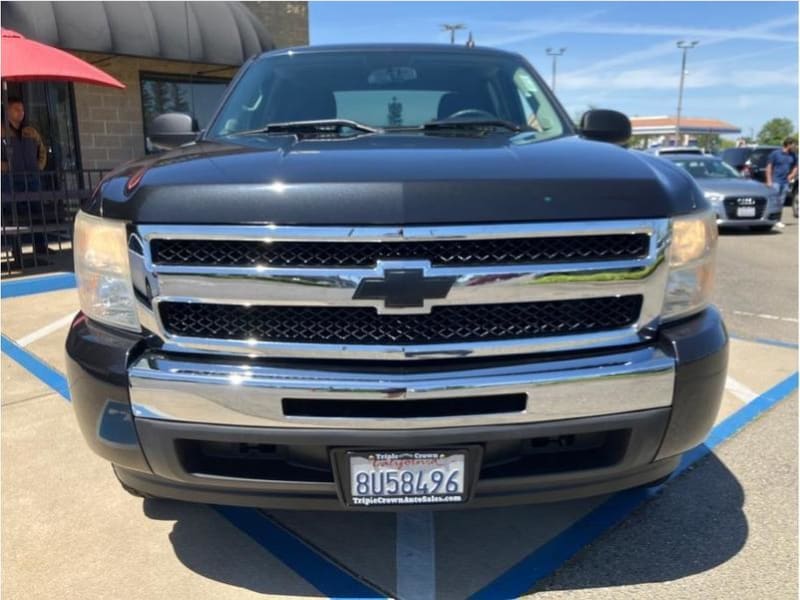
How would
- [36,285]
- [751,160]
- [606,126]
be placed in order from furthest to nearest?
1. [751,160]
2. [36,285]
3. [606,126]

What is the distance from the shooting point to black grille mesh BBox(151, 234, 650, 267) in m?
1.89

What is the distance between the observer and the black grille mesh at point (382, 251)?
189 centimetres

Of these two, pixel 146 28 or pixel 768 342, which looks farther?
pixel 146 28

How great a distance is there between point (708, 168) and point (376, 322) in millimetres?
13795

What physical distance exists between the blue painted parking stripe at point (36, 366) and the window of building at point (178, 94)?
27.6 ft

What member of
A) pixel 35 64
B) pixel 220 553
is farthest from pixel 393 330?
pixel 35 64

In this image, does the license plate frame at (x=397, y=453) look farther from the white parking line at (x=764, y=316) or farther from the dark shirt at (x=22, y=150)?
the dark shirt at (x=22, y=150)

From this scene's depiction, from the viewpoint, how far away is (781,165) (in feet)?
50.8

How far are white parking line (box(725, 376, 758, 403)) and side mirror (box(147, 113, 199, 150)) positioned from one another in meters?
3.36

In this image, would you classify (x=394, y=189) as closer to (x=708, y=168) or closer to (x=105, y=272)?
(x=105, y=272)

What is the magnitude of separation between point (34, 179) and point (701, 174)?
1186 cm

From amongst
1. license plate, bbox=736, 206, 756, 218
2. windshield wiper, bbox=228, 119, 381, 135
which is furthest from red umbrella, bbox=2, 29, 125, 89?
license plate, bbox=736, 206, 756, 218

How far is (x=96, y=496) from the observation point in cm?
287

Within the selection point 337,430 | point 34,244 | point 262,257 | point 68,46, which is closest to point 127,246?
point 262,257
